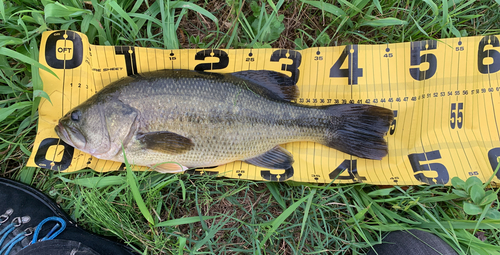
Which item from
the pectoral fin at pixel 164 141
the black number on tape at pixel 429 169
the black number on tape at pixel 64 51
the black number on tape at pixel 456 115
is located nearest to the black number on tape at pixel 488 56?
the black number on tape at pixel 456 115

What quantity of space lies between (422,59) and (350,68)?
0.74m

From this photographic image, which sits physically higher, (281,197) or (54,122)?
(54,122)

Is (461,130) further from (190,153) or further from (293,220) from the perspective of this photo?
(190,153)

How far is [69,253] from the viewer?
2.38 meters

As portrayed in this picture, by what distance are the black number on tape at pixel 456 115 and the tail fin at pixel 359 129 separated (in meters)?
0.71

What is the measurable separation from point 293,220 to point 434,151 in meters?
1.61

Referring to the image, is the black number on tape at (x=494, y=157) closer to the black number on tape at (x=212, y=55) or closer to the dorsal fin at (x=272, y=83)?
the dorsal fin at (x=272, y=83)

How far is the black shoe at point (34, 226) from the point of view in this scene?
2492mm

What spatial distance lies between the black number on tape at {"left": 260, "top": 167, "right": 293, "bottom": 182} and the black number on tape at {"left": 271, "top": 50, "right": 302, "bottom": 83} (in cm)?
102

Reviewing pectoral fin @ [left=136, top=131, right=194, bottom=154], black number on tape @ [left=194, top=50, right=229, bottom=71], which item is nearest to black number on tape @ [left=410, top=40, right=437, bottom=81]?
black number on tape @ [left=194, top=50, right=229, bottom=71]

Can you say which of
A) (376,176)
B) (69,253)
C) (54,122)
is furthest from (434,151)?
(54,122)

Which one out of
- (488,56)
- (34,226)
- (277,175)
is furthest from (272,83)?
(34,226)

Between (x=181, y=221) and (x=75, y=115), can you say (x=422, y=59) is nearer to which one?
(x=181, y=221)

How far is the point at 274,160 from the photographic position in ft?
8.84
